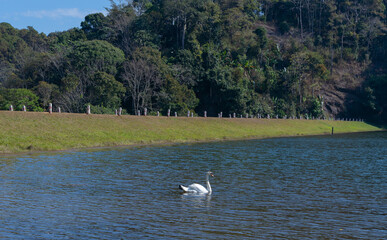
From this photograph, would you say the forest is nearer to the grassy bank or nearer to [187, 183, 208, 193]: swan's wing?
the grassy bank

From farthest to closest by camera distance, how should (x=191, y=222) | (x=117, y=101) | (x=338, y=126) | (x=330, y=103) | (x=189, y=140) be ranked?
1. (x=330, y=103)
2. (x=338, y=126)
3. (x=117, y=101)
4. (x=189, y=140)
5. (x=191, y=222)

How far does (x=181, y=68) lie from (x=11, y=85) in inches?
1401

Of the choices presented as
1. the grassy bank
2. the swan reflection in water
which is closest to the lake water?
the swan reflection in water

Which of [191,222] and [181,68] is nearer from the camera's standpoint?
[191,222]

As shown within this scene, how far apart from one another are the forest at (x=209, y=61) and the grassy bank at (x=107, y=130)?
13.5m

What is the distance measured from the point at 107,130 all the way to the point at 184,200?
1303 inches

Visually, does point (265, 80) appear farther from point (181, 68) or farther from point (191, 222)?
point (191, 222)

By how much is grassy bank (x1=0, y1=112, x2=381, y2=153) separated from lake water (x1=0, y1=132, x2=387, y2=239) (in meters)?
6.81

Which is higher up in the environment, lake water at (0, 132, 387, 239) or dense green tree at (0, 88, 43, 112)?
dense green tree at (0, 88, 43, 112)

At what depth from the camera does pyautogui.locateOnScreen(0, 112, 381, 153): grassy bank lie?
41075 mm

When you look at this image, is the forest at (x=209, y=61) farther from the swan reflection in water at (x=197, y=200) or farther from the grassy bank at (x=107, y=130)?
the swan reflection in water at (x=197, y=200)

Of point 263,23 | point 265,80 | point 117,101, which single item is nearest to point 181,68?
point 117,101

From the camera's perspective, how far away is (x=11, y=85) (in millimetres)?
81125

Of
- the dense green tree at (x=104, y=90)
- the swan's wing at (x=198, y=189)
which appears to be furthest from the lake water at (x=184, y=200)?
the dense green tree at (x=104, y=90)
